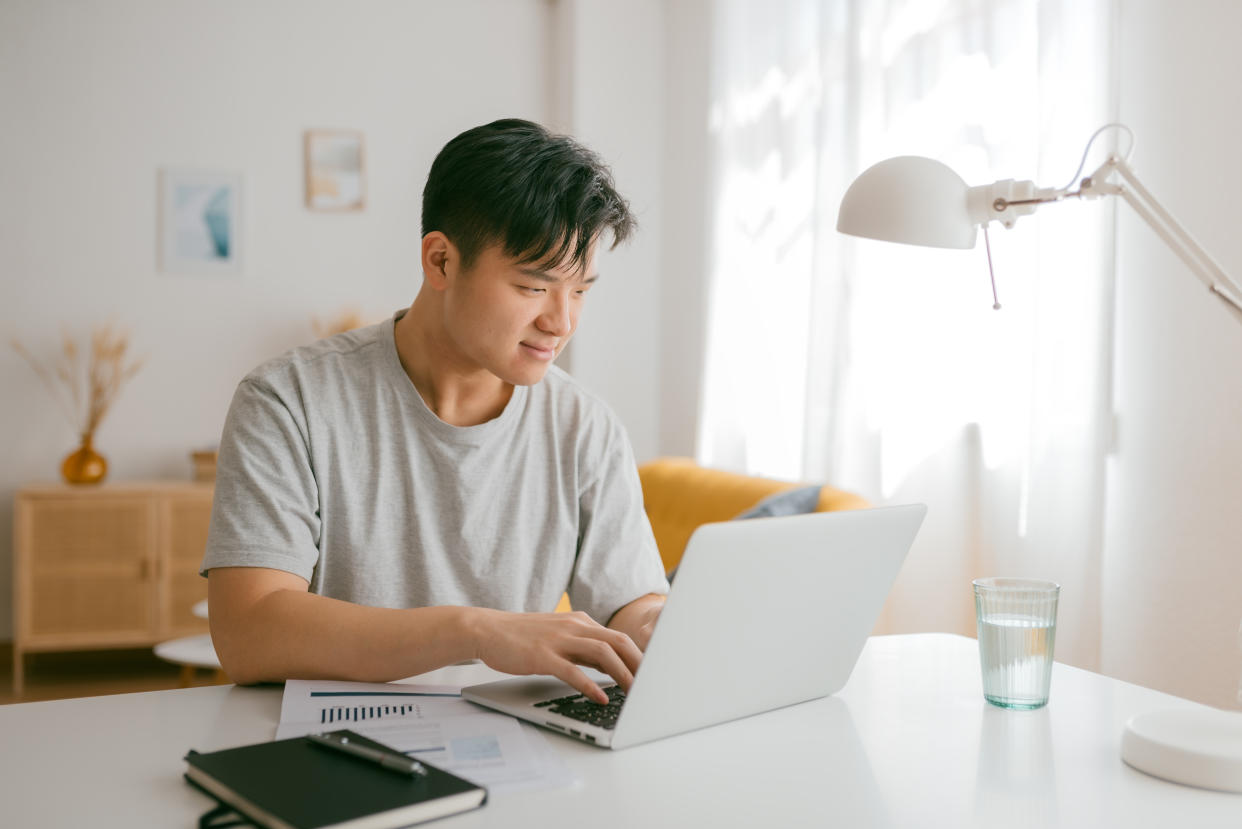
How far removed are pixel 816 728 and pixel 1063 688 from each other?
36cm

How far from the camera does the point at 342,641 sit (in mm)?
1127

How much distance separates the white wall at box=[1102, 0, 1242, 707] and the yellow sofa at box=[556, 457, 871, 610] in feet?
3.03

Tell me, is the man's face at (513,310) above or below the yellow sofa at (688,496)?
above

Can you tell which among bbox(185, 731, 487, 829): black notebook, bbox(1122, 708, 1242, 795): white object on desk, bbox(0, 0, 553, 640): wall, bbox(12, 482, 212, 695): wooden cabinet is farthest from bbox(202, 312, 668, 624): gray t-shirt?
bbox(0, 0, 553, 640): wall

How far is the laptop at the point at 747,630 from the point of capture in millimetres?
914

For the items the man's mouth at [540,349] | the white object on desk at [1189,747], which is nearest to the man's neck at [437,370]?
the man's mouth at [540,349]

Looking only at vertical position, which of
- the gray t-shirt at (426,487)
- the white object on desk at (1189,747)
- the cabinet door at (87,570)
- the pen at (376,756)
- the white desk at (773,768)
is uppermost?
the gray t-shirt at (426,487)

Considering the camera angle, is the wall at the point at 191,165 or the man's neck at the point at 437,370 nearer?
the man's neck at the point at 437,370

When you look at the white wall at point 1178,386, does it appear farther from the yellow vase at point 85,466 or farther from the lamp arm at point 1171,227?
the yellow vase at point 85,466

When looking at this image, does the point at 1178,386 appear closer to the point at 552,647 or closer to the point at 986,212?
the point at 986,212

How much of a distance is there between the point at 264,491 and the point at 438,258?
39 centimetres

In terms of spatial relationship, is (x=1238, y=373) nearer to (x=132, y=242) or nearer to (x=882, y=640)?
(x=882, y=640)

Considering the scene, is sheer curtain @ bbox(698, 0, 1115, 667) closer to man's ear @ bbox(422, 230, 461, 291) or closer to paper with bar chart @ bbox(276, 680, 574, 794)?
man's ear @ bbox(422, 230, 461, 291)

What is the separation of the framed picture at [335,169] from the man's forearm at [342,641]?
363 cm
